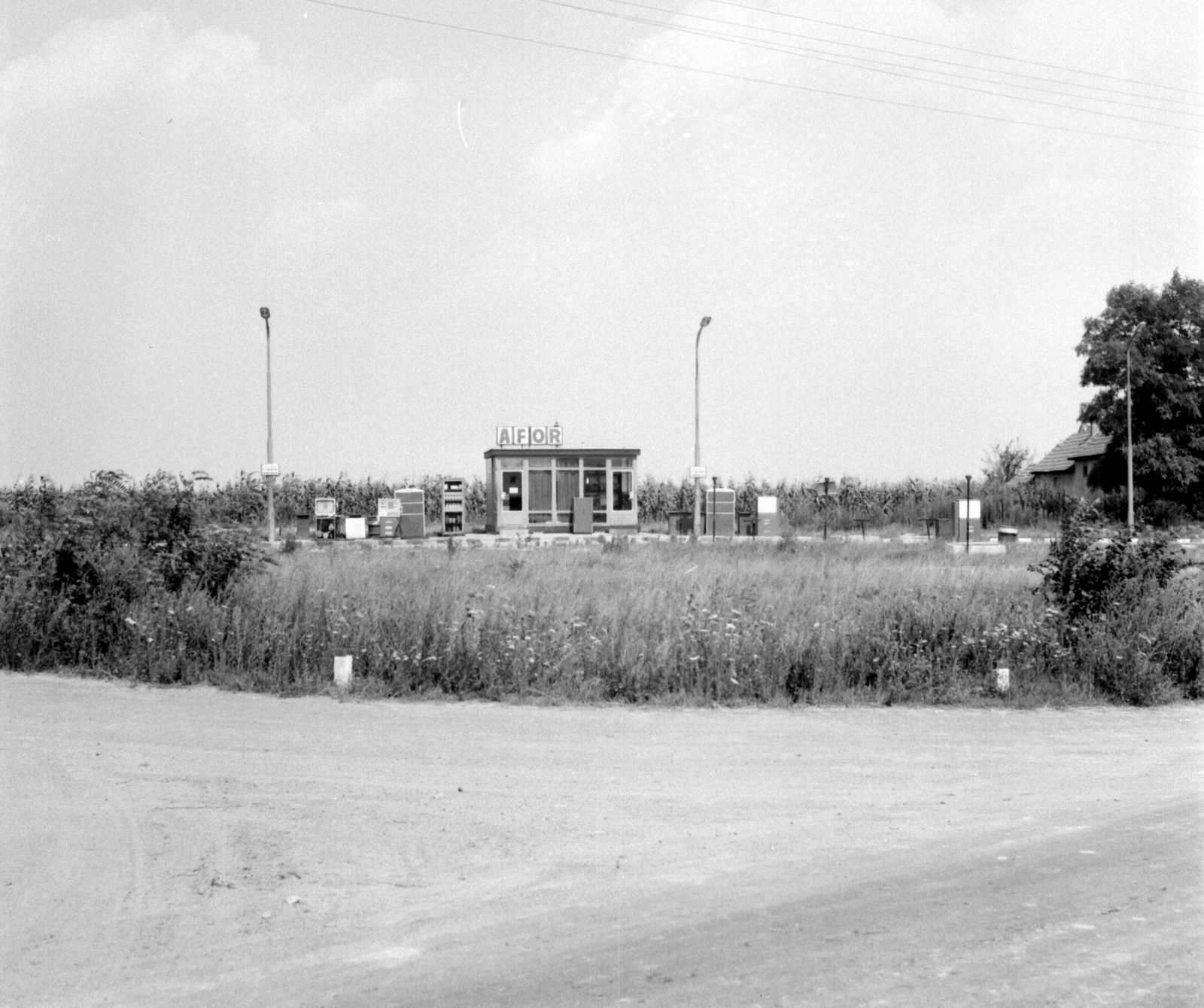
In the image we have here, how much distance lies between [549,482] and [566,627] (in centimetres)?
2945

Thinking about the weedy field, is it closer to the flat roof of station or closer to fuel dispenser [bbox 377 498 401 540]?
fuel dispenser [bbox 377 498 401 540]

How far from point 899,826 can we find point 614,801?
5.39 feet

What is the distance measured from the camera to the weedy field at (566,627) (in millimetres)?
10531

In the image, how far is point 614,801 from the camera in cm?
679

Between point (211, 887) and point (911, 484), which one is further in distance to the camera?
point (911, 484)

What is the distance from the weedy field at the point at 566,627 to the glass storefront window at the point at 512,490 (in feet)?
83.3

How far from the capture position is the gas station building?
133ft

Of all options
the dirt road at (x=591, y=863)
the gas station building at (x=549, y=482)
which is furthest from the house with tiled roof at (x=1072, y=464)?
the dirt road at (x=591, y=863)

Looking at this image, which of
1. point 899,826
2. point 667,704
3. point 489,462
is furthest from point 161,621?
point 489,462

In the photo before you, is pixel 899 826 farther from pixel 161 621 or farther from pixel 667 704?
pixel 161 621

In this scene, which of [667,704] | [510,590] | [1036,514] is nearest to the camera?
[667,704]

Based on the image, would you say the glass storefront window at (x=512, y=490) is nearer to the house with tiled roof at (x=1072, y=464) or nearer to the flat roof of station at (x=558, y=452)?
the flat roof of station at (x=558, y=452)

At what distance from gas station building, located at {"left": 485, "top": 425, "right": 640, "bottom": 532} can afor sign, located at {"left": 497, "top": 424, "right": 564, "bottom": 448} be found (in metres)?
0.03

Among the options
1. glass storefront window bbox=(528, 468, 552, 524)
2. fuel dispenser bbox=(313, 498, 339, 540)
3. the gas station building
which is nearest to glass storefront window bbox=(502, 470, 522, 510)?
the gas station building
